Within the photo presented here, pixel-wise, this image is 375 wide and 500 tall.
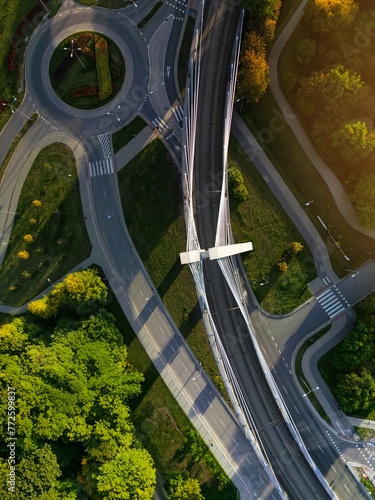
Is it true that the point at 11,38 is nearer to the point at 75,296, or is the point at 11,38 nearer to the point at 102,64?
the point at 102,64

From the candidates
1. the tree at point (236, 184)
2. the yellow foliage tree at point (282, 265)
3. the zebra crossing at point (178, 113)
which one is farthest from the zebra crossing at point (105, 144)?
the yellow foliage tree at point (282, 265)

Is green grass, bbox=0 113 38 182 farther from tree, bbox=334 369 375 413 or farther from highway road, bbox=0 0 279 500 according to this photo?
tree, bbox=334 369 375 413

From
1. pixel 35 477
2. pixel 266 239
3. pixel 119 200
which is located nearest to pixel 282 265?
pixel 266 239

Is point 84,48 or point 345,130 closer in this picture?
point 345,130

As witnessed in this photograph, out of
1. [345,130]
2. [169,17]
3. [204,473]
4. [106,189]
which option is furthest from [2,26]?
[204,473]

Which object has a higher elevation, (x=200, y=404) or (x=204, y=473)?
(x=200, y=404)

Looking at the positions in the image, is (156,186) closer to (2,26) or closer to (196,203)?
(196,203)
